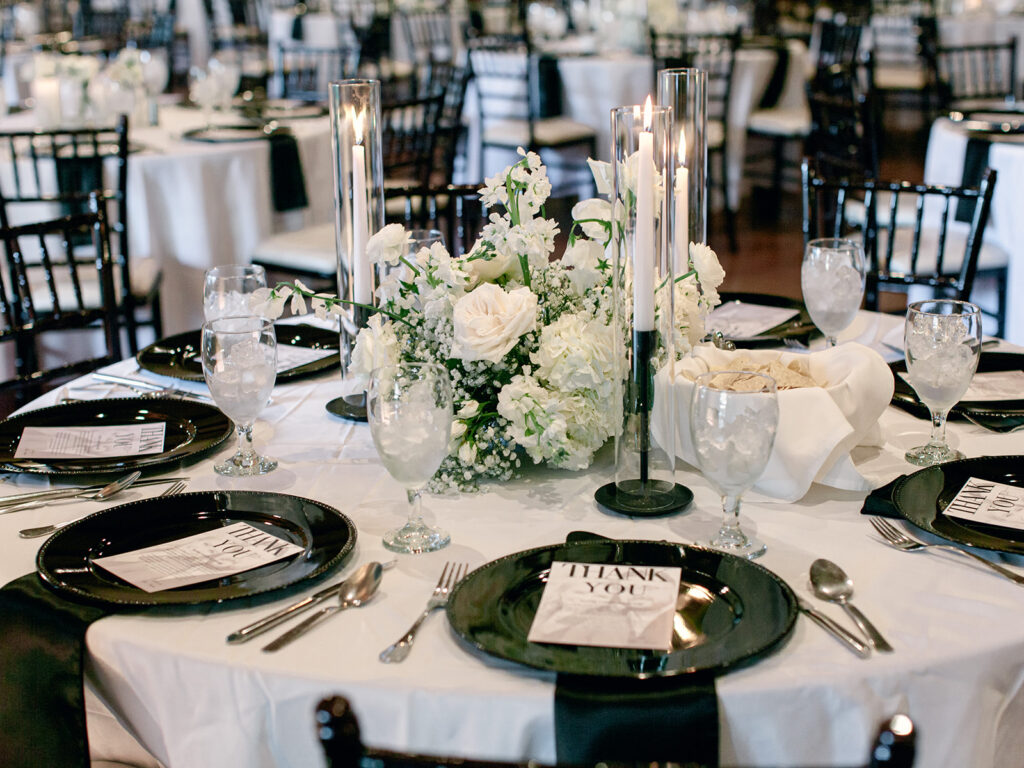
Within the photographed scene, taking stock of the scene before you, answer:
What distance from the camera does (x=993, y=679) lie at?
968mm

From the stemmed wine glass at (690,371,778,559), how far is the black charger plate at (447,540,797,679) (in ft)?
0.28

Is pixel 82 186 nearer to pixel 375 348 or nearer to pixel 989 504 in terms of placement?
pixel 375 348

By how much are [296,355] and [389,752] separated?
4.13 feet

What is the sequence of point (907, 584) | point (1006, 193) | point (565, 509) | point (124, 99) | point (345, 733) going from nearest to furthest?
point (345, 733) → point (907, 584) → point (565, 509) → point (1006, 193) → point (124, 99)

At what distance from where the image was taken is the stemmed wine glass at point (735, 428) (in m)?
1.08

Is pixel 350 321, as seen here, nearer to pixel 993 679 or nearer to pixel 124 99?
pixel 993 679

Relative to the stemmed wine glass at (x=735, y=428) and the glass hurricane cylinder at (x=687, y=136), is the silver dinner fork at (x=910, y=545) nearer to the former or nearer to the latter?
the stemmed wine glass at (x=735, y=428)

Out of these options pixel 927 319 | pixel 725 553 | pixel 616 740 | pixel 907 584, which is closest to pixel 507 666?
pixel 616 740

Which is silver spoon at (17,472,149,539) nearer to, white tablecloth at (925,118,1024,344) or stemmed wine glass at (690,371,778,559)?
stemmed wine glass at (690,371,778,559)

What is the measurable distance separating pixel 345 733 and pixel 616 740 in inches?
12.1

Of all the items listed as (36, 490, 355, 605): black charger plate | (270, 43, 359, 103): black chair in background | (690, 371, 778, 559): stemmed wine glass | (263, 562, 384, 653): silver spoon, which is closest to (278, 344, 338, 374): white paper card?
(36, 490, 355, 605): black charger plate

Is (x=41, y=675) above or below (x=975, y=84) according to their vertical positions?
below

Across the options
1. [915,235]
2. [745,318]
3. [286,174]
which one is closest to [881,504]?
[745,318]

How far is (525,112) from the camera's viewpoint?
592 cm
